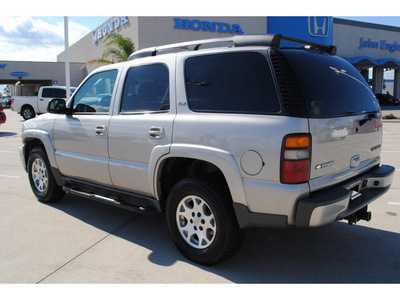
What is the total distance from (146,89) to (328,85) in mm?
1840

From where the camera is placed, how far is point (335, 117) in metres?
A: 2.85

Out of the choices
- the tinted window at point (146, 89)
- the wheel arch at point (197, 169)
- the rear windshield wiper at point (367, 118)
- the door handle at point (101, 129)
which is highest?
the tinted window at point (146, 89)

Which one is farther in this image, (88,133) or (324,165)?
(88,133)

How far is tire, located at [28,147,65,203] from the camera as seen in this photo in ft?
15.9

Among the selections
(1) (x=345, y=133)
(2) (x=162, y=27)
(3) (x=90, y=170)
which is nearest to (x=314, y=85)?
(1) (x=345, y=133)

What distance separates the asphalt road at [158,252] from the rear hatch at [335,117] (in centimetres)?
84

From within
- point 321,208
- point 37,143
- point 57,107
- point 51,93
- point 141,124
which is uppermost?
point 51,93

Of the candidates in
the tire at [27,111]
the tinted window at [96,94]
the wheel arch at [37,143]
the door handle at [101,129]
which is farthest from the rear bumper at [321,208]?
the tire at [27,111]

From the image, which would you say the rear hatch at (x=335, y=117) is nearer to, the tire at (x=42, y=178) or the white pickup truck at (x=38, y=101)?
the tire at (x=42, y=178)

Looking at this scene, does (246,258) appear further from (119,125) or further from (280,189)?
(119,125)

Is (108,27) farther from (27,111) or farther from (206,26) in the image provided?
(27,111)

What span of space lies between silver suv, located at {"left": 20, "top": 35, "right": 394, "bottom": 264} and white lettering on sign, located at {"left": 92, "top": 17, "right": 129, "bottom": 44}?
89.8 feet

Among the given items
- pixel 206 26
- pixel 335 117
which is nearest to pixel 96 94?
pixel 335 117

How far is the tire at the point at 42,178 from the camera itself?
4.84 metres
